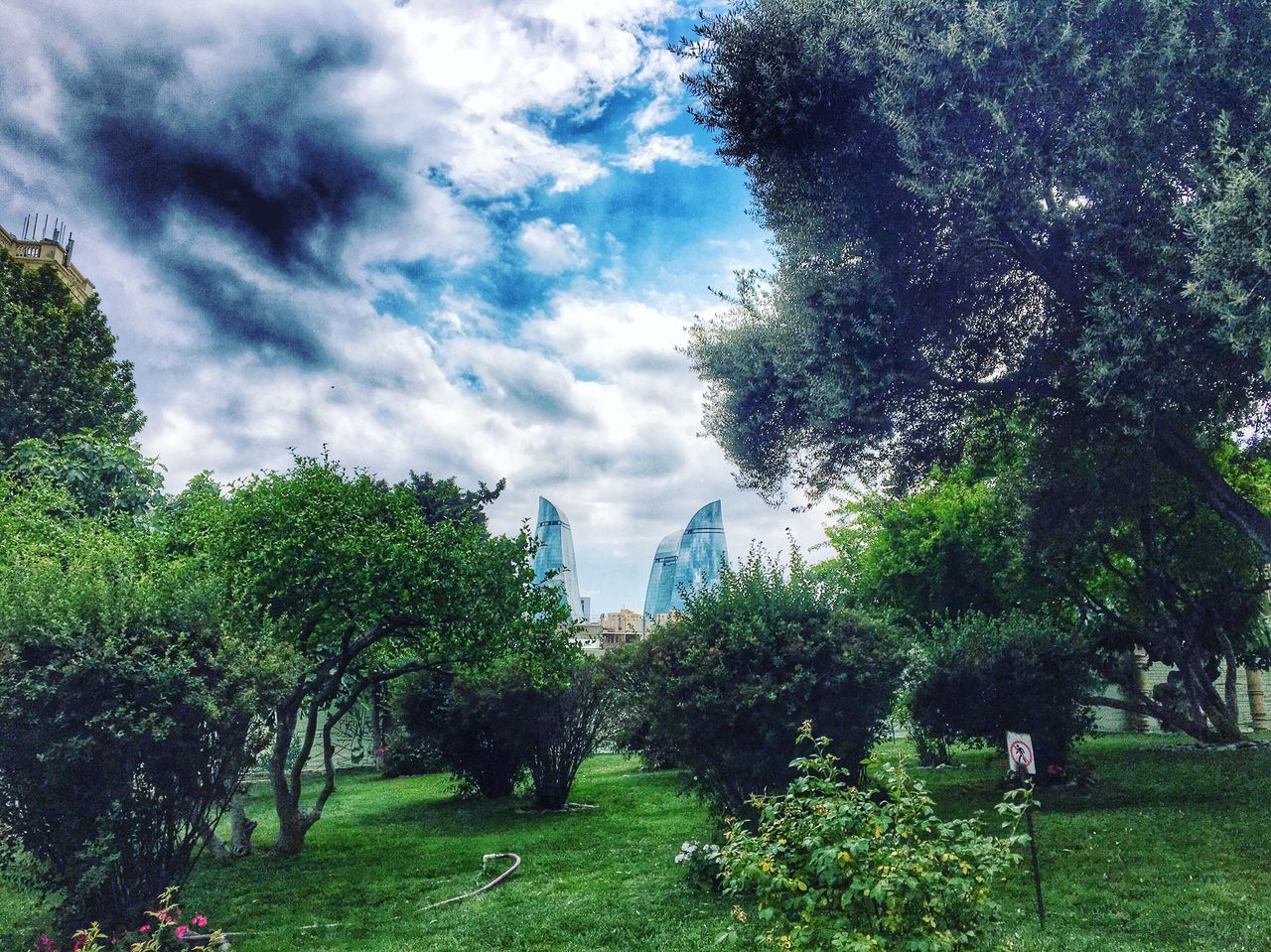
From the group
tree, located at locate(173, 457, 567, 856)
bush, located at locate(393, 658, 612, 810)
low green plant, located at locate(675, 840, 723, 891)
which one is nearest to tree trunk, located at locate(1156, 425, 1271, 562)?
low green plant, located at locate(675, 840, 723, 891)

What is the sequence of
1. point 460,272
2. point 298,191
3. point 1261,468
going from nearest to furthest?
point 298,191 → point 460,272 → point 1261,468

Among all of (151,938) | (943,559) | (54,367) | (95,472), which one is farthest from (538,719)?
(54,367)

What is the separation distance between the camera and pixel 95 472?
59.2 feet

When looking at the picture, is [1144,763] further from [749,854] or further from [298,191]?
[298,191]

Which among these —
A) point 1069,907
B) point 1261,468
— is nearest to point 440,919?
point 1069,907

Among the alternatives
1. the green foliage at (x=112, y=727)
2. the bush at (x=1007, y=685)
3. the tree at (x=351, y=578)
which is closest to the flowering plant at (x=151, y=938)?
the green foliage at (x=112, y=727)

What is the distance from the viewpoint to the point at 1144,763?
1503 centimetres

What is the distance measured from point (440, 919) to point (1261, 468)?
1691cm

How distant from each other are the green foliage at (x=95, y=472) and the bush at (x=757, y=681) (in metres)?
14.2

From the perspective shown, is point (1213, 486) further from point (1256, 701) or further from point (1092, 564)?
point (1256, 701)

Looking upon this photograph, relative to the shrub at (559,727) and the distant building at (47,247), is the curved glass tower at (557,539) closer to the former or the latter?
the distant building at (47,247)

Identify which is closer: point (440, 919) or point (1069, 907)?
point (1069, 907)

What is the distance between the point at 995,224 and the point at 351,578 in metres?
9.04

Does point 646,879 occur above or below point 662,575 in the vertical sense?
below
